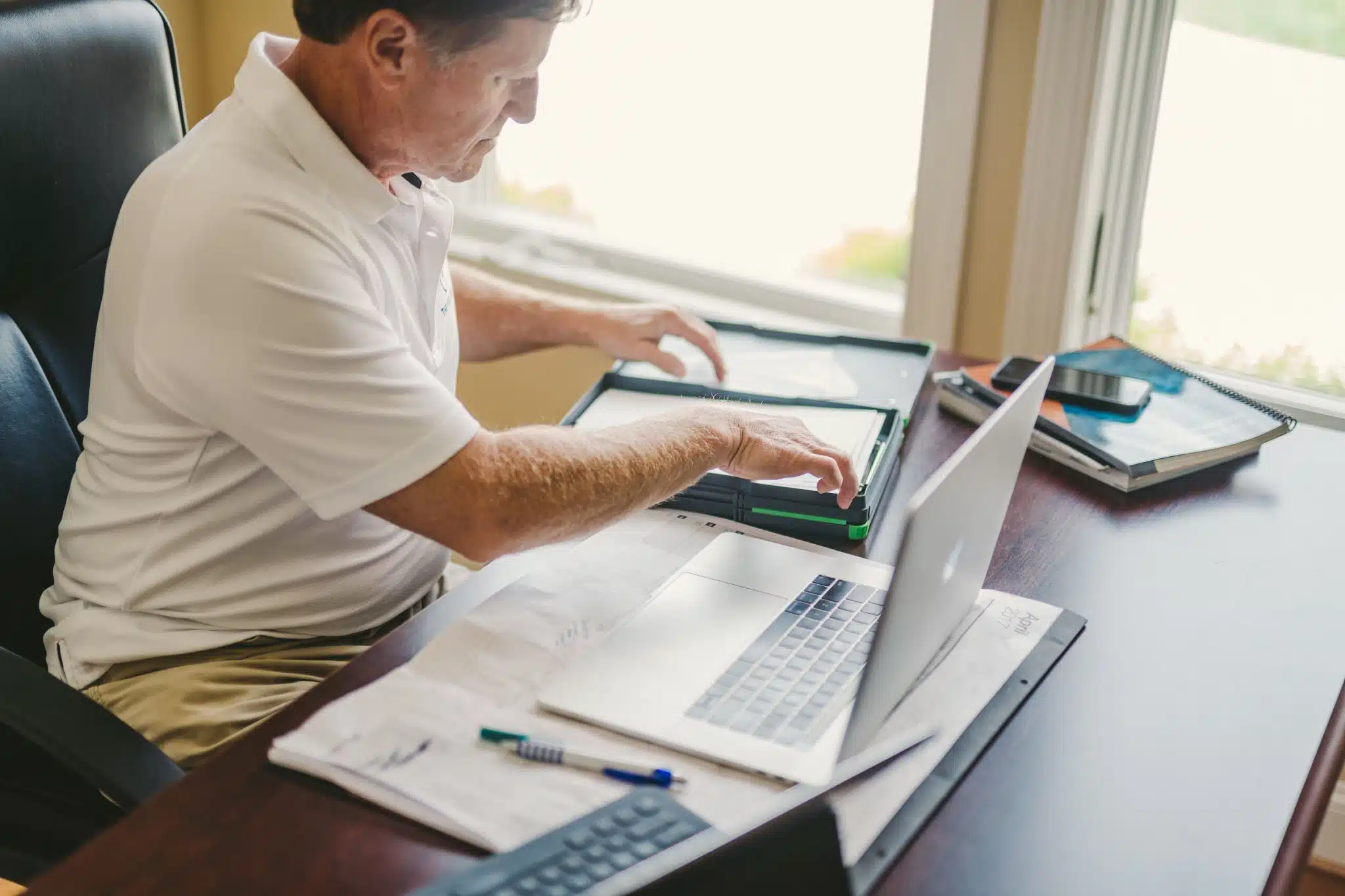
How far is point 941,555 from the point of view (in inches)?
35.1

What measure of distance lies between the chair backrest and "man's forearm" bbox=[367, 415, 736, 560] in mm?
399

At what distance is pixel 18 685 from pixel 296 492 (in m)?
0.26

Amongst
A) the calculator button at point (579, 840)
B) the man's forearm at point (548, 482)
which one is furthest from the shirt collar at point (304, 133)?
the calculator button at point (579, 840)

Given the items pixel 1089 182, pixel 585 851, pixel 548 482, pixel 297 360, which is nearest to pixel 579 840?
pixel 585 851

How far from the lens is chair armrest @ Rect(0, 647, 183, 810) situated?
3.16 ft

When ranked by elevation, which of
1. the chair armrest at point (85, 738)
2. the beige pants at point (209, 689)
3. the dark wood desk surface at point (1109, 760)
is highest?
the dark wood desk surface at point (1109, 760)

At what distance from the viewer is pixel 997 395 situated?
1.42 meters

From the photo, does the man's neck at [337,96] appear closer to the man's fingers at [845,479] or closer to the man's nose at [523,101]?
the man's nose at [523,101]

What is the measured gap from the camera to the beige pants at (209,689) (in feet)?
3.59

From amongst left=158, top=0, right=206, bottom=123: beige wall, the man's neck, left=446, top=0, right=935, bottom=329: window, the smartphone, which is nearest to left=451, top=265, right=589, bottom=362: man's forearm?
the man's neck

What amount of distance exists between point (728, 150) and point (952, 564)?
137 centimetres

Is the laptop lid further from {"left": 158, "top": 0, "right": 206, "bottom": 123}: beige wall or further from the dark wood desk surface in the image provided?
{"left": 158, "top": 0, "right": 206, "bottom": 123}: beige wall

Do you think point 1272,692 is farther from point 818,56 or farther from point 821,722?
point 818,56

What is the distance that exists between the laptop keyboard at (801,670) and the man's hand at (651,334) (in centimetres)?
42
